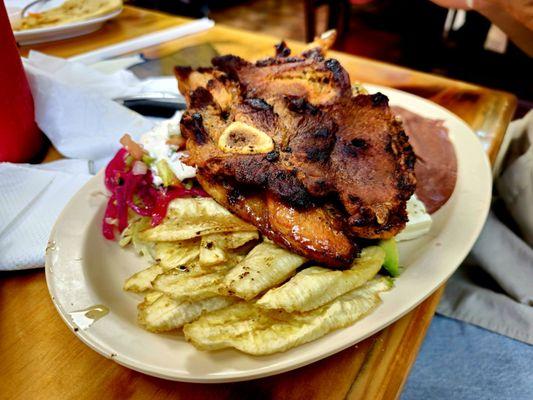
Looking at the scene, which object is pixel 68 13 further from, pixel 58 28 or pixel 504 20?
pixel 504 20

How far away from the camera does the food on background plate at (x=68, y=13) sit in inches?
85.7

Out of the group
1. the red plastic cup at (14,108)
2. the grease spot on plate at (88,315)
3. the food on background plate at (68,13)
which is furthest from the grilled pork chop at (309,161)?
the food on background plate at (68,13)

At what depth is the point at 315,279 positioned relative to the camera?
804 mm

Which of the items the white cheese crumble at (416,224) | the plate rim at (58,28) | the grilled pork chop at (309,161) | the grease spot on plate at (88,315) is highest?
the grilled pork chop at (309,161)

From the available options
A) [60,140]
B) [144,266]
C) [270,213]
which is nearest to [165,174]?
[144,266]

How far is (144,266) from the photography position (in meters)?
1.06

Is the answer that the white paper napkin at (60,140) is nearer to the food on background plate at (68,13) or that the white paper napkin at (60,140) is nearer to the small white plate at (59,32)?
the small white plate at (59,32)

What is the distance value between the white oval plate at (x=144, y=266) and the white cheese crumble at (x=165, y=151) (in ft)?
0.51

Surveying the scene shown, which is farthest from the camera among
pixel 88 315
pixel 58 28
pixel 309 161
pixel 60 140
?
pixel 58 28

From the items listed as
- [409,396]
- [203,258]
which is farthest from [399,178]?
[409,396]

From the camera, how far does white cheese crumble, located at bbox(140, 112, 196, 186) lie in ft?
3.90

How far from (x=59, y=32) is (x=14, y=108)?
1.01m

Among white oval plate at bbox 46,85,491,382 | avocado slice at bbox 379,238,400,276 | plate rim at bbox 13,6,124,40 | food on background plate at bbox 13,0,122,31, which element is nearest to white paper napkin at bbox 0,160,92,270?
white oval plate at bbox 46,85,491,382

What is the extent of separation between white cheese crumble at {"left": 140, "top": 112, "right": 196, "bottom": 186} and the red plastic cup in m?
0.37
